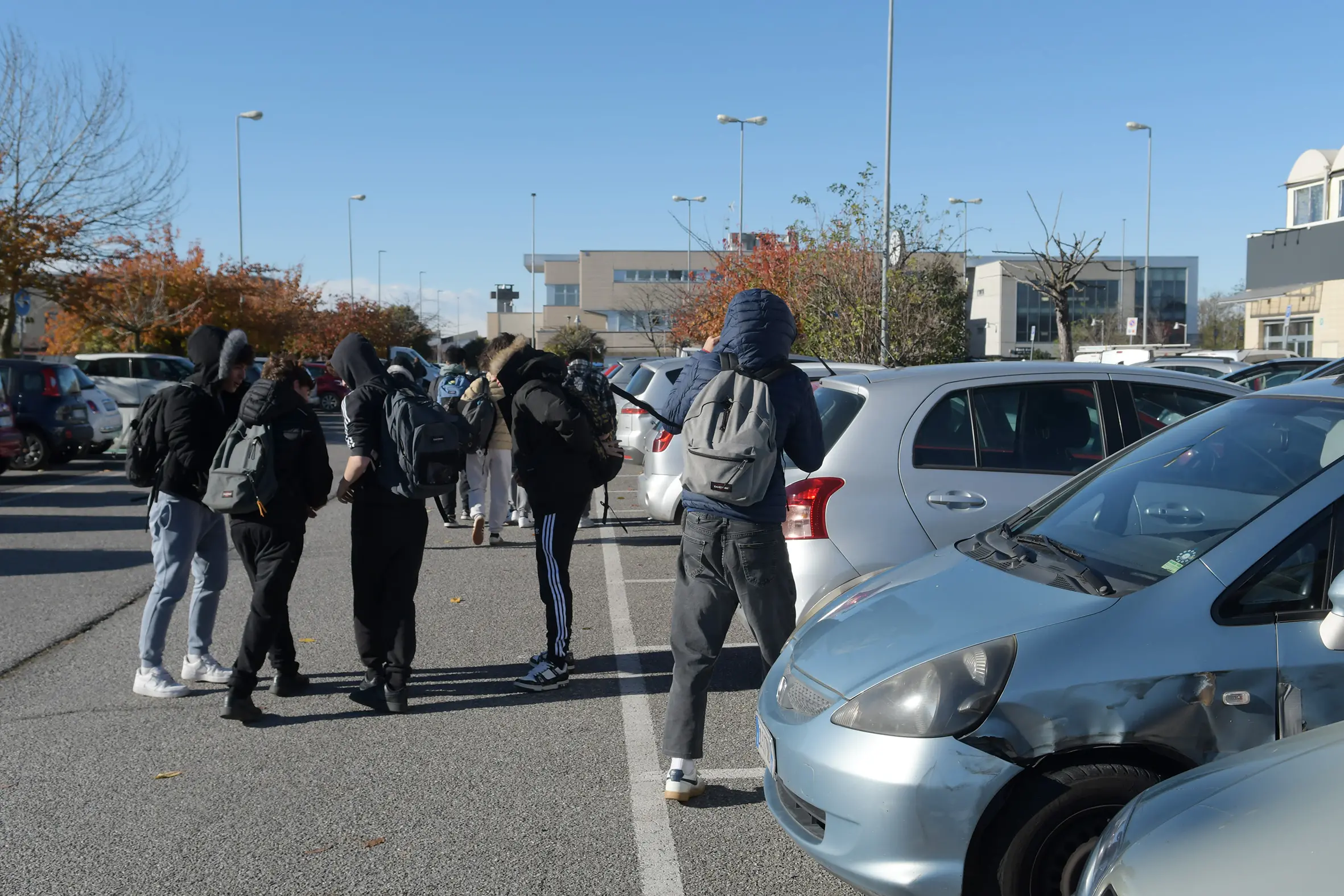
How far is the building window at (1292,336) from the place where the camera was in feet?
136

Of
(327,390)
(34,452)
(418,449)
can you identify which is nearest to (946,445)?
(418,449)

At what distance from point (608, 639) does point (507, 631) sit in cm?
67

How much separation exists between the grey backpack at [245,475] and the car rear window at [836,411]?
2506 millimetres

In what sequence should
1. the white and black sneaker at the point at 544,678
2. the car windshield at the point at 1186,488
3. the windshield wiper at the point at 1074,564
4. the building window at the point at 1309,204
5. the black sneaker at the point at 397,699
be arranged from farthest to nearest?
the building window at the point at 1309,204, the white and black sneaker at the point at 544,678, the black sneaker at the point at 397,699, the car windshield at the point at 1186,488, the windshield wiper at the point at 1074,564

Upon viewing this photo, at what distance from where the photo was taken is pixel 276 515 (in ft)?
18.4

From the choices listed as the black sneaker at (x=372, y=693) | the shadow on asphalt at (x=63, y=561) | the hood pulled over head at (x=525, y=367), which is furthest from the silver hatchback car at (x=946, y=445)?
the shadow on asphalt at (x=63, y=561)

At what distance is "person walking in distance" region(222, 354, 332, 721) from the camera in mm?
5469

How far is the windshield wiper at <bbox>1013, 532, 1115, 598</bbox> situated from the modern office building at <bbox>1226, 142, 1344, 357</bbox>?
128ft

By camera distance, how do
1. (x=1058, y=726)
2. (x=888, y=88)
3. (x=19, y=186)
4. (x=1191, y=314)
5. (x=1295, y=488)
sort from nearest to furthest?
(x=1058, y=726)
(x=1295, y=488)
(x=888, y=88)
(x=19, y=186)
(x=1191, y=314)

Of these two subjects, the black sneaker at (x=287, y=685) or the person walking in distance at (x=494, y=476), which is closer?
the black sneaker at (x=287, y=685)

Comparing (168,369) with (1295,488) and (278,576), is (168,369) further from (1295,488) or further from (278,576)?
(1295,488)

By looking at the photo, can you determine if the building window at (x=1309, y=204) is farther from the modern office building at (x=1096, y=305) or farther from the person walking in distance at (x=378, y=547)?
the person walking in distance at (x=378, y=547)

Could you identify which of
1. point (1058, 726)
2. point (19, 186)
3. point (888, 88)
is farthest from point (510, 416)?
point (19, 186)

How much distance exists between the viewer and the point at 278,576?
560 centimetres
